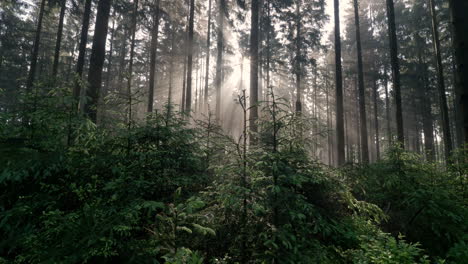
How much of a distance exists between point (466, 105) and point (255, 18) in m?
9.99

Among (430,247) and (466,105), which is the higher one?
(466,105)

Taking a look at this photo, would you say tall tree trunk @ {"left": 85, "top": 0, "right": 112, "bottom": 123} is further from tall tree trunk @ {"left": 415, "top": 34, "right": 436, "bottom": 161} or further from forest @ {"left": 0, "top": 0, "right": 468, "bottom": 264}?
tall tree trunk @ {"left": 415, "top": 34, "right": 436, "bottom": 161}

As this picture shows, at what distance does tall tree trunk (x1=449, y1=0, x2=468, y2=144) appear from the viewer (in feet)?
16.3

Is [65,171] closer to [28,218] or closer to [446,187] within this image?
[28,218]

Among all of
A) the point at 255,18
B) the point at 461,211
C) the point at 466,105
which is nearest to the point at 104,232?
the point at 461,211

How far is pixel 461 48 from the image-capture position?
500cm

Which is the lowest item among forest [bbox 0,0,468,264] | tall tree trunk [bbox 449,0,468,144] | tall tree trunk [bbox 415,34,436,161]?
forest [bbox 0,0,468,264]

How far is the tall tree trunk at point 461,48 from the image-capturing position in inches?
195

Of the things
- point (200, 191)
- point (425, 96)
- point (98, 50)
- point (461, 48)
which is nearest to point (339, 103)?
point (461, 48)

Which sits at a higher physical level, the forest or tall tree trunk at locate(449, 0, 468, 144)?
tall tree trunk at locate(449, 0, 468, 144)

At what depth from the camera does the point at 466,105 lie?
4988 millimetres

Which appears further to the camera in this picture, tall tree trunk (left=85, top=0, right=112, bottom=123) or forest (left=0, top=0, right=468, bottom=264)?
tall tree trunk (left=85, top=0, right=112, bottom=123)

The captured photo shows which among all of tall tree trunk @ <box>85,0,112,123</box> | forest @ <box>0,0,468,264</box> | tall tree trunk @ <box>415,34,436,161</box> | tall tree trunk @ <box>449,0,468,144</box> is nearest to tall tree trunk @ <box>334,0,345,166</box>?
forest @ <box>0,0,468,264</box>

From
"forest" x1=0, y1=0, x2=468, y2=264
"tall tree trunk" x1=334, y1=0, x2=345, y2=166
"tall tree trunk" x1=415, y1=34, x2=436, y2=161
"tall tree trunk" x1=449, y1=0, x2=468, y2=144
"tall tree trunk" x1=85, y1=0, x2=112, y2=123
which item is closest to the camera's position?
"forest" x1=0, y1=0, x2=468, y2=264
